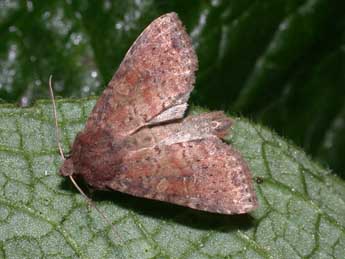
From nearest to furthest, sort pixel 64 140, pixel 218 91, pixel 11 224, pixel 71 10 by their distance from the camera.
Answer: pixel 11 224 → pixel 64 140 → pixel 71 10 → pixel 218 91

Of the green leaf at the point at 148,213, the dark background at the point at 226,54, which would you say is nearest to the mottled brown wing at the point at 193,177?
the green leaf at the point at 148,213

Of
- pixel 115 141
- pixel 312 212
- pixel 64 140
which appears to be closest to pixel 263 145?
pixel 312 212

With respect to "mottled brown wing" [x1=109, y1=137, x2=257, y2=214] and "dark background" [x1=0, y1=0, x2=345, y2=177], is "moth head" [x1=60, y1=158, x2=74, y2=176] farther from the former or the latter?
"dark background" [x1=0, y1=0, x2=345, y2=177]

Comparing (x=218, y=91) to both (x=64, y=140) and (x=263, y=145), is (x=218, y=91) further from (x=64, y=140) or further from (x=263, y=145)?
(x=64, y=140)

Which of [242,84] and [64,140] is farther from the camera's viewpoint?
[242,84]

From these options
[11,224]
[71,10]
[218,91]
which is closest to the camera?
[11,224]

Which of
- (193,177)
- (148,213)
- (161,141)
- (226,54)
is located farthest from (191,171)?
(226,54)

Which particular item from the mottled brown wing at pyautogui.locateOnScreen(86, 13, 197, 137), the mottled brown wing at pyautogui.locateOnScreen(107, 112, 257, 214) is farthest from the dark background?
the mottled brown wing at pyautogui.locateOnScreen(107, 112, 257, 214)

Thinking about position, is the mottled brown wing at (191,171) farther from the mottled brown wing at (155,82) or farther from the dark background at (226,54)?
the dark background at (226,54)
